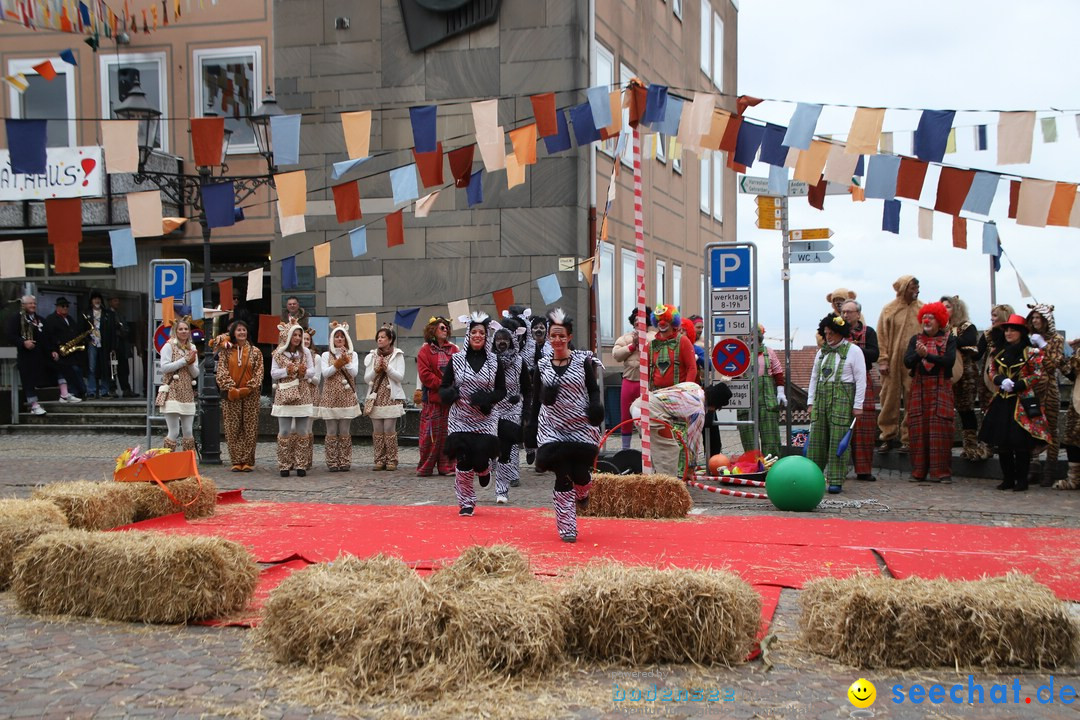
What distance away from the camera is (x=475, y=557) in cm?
577

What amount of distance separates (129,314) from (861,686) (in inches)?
862

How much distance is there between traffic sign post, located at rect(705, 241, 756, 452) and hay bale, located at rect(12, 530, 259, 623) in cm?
768

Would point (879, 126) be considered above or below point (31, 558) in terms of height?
above

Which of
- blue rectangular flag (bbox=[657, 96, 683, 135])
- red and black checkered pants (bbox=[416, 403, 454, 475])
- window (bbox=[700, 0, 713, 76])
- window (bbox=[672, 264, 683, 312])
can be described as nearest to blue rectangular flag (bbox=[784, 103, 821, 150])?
blue rectangular flag (bbox=[657, 96, 683, 135])

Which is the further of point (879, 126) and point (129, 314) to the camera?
point (129, 314)

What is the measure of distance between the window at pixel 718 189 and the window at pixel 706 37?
113 inches

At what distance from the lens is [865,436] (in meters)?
13.2

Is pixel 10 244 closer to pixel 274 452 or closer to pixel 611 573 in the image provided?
pixel 274 452

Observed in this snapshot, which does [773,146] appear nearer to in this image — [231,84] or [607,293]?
[607,293]

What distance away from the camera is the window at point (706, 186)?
29.5 metres

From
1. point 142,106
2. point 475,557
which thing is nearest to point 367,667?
point 475,557

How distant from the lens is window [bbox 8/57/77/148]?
77.7 ft

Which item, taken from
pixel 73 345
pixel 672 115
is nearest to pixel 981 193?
pixel 672 115

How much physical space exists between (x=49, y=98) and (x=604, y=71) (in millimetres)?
11924
